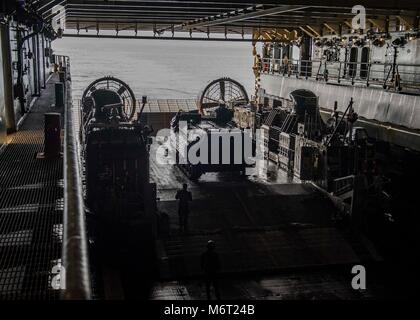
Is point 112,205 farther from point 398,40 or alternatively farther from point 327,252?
point 398,40

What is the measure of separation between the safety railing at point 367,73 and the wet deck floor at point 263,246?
5.71 meters

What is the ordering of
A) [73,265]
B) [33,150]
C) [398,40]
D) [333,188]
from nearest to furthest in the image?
[73,265]
[33,150]
[333,188]
[398,40]

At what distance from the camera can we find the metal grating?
4020 millimetres

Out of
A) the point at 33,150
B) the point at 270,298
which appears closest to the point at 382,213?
the point at 270,298

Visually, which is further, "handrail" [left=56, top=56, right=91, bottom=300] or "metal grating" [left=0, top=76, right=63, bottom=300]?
"metal grating" [left=0, top=76, right=63, bottom=300]

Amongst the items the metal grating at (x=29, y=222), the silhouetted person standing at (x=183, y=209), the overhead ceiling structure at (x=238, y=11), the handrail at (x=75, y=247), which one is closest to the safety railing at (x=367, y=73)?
the overhead ceiling structure at (x=238, y=11)

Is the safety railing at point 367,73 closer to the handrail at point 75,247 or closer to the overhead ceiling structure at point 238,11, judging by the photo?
the overhead ceiling structure at point 238,11

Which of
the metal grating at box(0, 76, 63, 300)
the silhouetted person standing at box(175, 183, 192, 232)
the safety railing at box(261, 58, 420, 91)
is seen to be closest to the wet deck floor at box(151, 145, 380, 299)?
the silhouetted person standing at box(175, 183, 192, 232)

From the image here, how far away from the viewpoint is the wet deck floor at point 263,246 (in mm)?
11859

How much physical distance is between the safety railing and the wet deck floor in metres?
5.71

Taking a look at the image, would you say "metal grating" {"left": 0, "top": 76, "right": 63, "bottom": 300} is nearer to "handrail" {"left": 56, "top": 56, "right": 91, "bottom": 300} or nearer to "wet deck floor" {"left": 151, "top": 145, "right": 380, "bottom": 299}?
"handrail" {"left": 56, "top": 56, "right": 91, "bottom": 300}

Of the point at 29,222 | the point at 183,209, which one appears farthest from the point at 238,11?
the point at 29,222

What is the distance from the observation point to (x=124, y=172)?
13.5m
